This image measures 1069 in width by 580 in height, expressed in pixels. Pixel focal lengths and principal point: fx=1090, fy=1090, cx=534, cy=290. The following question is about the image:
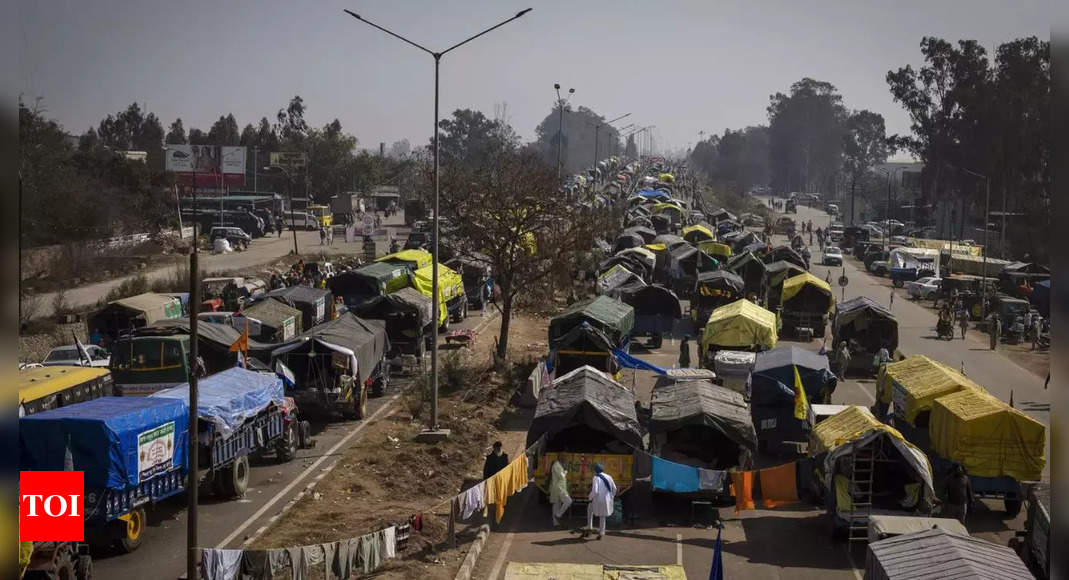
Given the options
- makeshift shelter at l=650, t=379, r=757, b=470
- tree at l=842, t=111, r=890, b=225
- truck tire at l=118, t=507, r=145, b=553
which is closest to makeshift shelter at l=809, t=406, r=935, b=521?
makeshift shelter at l=650, t=379, r=757, b=470

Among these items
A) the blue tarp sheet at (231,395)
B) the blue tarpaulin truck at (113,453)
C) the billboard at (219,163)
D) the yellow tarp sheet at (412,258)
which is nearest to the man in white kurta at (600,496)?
the blue tarp sheet at (231,395)

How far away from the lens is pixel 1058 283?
15.4 feet

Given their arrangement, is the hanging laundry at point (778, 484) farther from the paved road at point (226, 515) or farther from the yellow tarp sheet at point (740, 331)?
the yellow tarp sheet at point (740, 331)

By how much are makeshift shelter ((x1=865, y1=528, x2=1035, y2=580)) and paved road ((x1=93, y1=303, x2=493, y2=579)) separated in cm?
931

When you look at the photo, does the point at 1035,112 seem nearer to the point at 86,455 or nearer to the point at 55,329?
the point at 55,329

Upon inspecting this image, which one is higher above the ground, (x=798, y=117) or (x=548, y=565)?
(x=798, y=117)

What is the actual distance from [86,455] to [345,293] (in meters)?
22.8

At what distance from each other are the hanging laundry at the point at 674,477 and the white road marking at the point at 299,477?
6.51 meters

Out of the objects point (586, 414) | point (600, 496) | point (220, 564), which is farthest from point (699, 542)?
point (220, 564)

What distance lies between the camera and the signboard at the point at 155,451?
15.4 meters

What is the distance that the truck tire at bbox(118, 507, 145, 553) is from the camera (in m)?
15.6

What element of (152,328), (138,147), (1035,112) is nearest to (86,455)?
(152,328)

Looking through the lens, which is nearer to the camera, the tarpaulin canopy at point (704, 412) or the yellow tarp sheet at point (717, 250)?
the tarpaulin canopy at point (704, 412)

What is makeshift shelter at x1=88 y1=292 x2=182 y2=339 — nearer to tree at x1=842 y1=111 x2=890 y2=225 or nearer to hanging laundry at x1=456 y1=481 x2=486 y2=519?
hanging laundry at x1=456 y1=481 x2=486 y2=519
